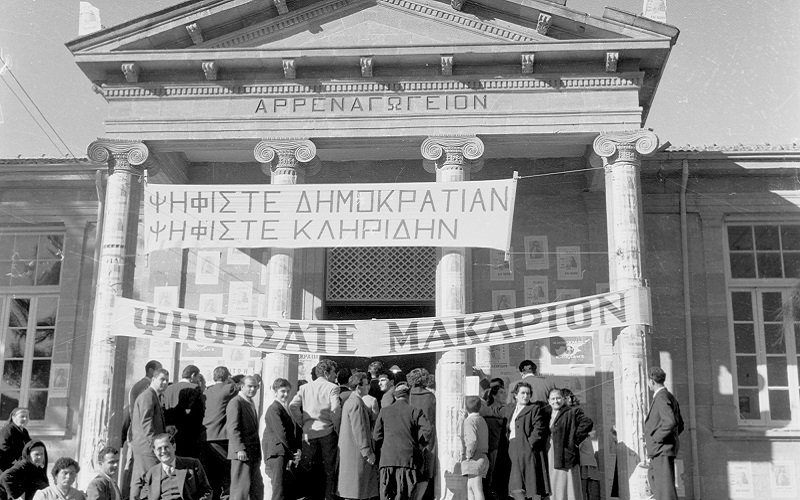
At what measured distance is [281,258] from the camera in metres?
15.3

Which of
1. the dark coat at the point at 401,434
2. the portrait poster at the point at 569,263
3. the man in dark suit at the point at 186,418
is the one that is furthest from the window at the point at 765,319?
the man in dark suit at the point at 186,418

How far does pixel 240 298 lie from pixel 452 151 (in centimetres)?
533

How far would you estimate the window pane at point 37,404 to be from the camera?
18016 mm

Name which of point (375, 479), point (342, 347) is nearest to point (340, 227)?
point (342, 347)

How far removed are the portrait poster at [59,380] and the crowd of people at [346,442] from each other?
5709 mm

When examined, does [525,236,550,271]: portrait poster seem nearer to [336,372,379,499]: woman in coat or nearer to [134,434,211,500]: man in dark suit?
[336,372,379,499]: woman in coat

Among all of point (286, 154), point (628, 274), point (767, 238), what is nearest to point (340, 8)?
point (286, 154)

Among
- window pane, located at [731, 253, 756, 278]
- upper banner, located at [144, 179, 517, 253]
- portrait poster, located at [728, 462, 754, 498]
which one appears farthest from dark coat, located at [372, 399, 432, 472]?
window pane, located at [731, 253, 756, 278]

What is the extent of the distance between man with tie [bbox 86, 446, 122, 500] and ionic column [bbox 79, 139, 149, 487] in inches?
150

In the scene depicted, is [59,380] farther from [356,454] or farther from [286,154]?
[356,454]

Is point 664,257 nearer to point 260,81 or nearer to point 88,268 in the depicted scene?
point 260,81

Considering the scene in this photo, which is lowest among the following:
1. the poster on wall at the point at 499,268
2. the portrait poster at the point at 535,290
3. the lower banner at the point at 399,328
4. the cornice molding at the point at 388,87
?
the lower banner at the point at 399,328

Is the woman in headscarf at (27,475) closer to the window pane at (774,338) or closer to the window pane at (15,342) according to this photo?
the window pane at (15,342)

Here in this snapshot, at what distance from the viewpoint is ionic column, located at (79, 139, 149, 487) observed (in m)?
14.5
